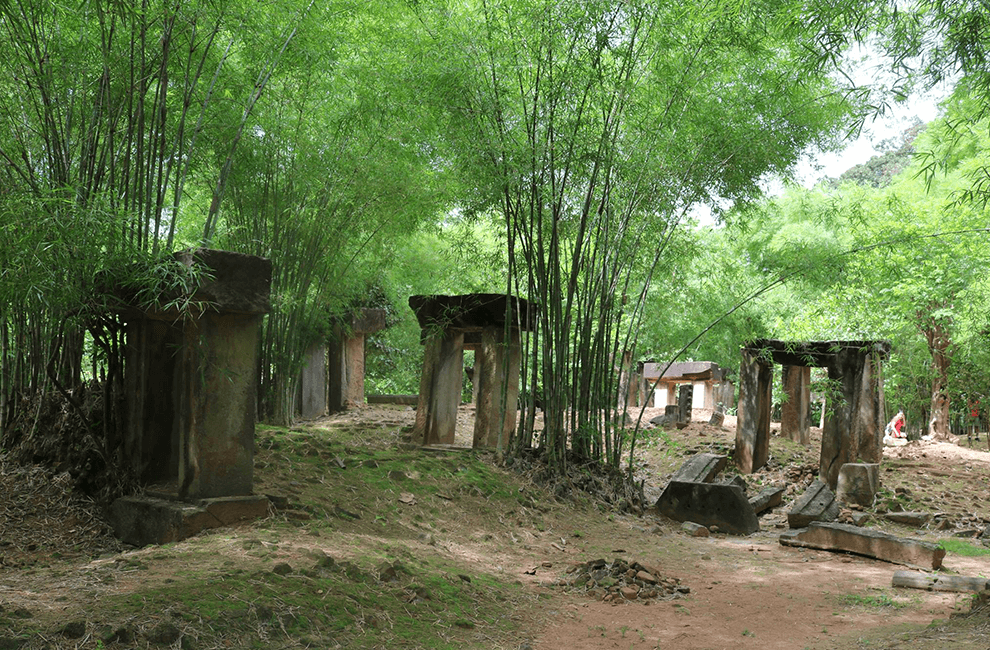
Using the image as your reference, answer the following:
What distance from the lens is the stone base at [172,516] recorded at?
4.36 m

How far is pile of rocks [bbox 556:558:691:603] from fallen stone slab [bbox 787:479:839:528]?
101 inches

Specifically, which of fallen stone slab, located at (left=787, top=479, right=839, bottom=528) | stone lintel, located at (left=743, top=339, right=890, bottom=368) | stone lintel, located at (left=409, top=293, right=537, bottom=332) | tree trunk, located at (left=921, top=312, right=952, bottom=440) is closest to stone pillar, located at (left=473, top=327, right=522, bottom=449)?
stone lintel, located at (left=409, top=293, right=537, bottom=332)

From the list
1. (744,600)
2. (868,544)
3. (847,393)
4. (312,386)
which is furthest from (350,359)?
(744,600)

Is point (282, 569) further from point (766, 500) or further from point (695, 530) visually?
point (766, 500)

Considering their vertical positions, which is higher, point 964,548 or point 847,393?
point 847,393

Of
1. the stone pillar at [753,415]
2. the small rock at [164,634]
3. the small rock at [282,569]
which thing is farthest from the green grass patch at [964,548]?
the small rock at [164,634]

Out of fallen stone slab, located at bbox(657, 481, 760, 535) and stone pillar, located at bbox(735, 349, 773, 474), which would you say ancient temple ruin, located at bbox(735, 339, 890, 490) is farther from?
fallen stone slab, located at bbox(657, 481, 760, 535)

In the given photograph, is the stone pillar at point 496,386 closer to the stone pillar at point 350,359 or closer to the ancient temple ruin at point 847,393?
the ancient temple ruin at point 847,393

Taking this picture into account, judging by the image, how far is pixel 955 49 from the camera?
3938mm

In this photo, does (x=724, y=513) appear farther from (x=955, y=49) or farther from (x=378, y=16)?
(x=378, y=16)

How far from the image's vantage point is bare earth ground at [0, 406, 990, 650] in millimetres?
3602

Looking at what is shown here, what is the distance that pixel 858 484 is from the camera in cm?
839

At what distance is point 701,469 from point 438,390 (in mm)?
2740

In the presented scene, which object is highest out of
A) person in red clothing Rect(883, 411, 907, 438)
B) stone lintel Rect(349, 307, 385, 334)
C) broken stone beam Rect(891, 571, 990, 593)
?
stone lintel Rect(349, 307, 385, 334)
